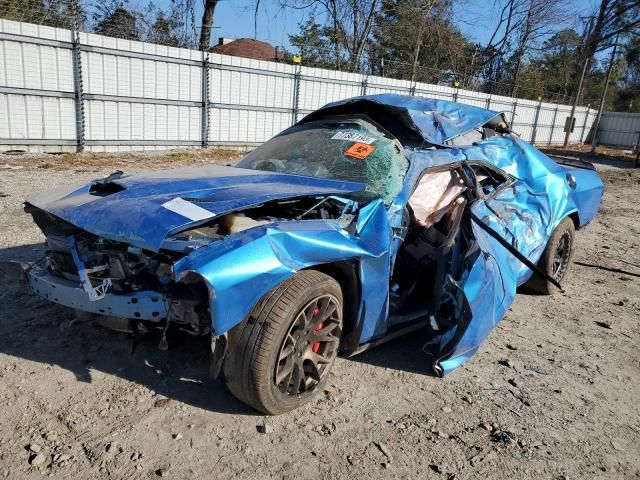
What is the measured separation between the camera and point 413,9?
25.5 meters

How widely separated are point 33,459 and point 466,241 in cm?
266

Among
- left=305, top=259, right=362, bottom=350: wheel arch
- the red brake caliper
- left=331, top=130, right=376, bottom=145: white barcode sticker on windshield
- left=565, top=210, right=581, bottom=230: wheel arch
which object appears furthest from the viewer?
left=565, top=210, right=581, bottom=230: wheel arch

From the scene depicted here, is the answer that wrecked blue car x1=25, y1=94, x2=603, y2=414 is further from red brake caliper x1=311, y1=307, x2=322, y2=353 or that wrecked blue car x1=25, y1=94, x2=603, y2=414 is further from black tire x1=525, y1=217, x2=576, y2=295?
black tire x1=525, y1=217, x2=576, y2=295

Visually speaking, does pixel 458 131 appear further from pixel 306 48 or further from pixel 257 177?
pixel 306 48

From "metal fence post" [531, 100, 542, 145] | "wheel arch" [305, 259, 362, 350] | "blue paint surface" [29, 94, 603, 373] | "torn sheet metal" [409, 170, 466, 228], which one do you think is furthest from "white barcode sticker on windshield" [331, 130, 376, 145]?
"metal fence post" [531, 100, 542, 145]

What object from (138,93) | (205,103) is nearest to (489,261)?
(138,93)

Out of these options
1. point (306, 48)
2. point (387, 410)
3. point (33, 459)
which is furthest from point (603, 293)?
point (306, 48)

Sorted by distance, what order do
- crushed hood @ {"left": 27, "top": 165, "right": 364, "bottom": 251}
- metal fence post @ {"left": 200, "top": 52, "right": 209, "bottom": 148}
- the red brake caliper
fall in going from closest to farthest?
crushed hood @ {"left": 27, "top": 165, "right": 364, "bottom": 251} < the red brake caliper < metal fence post @ {"left": 200, "top": 52, "right": 209, "bottom": 148}

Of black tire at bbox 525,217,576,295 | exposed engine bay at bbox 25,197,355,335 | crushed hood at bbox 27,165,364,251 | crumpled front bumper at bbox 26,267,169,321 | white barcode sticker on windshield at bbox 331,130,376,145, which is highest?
white barcode sticker on windshield at bbox 331,130,376,145

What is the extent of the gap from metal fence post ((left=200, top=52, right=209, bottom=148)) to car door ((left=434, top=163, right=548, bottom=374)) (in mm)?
11331

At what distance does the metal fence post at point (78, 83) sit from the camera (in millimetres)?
11531

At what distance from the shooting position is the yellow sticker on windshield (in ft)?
12.0

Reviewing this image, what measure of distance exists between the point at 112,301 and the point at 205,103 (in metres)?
12.4

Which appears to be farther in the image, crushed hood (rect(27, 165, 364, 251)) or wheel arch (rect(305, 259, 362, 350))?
wheel arch (rect(305, 259, 362, 350))
